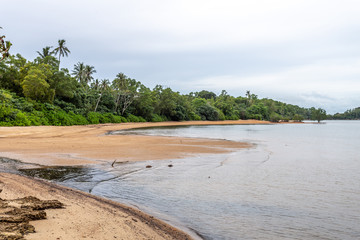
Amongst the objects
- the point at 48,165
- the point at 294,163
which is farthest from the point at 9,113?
the point at 294,163

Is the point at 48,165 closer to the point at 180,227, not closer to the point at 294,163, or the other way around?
the point at 180,227

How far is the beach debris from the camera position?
13.8 feet

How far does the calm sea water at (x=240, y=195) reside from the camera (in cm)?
670

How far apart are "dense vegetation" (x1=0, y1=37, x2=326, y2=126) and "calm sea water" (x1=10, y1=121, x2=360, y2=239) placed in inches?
1136

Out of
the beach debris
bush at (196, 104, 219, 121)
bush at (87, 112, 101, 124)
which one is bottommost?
the beach debris

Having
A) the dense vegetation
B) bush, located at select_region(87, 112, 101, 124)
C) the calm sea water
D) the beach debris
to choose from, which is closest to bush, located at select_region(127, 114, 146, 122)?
the dense vegetation

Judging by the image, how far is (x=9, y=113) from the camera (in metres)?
35.0

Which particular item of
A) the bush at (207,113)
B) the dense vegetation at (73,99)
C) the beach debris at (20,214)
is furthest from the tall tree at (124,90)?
the beach debris at (20,214)

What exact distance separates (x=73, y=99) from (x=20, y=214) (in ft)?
177

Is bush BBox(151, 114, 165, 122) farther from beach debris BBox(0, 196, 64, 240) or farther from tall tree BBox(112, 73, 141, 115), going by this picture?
beach debris BBox(0, 196, 64, 240)

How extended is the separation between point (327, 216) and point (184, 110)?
3269 inches

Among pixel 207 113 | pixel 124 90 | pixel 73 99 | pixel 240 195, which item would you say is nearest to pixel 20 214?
pixel 240 195

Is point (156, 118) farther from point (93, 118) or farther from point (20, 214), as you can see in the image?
point (20, 214)

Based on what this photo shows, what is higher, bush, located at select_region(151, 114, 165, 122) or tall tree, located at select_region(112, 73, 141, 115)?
tall tree, located at select_region(112, 73, 141, 115)
